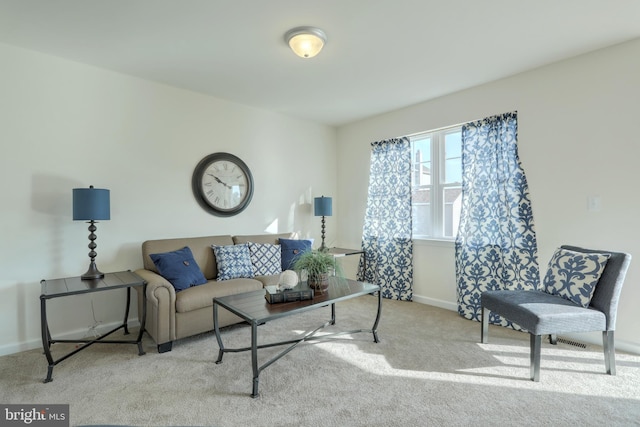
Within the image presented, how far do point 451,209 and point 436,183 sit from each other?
0.37m

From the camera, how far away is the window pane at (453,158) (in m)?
3.79

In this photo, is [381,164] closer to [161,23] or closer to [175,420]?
[161,23]

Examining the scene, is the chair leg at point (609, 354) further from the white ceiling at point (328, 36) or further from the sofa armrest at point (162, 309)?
the sofa armrest at point (162, 309)

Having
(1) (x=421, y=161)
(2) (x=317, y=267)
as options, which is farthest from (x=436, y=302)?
(2) (x=317, y=267)

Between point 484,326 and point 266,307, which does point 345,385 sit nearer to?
point 266,307

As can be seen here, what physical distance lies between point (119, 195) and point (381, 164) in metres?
3.18

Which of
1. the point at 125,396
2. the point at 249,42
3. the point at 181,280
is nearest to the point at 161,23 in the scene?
the point at 249,42

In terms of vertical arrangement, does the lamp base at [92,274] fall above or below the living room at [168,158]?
below

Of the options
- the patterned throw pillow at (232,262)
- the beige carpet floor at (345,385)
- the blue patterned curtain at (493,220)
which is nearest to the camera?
the beige carpet floor at (345,385)

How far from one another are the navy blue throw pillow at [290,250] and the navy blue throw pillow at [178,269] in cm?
100

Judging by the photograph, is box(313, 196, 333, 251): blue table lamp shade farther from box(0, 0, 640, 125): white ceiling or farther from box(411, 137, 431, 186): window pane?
box(0, 0, 640, 125): white ceiling

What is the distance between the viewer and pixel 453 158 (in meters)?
3.86

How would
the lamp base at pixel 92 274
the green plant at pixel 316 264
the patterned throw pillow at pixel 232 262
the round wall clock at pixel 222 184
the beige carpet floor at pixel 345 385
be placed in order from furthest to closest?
the round wall clock at pixel 222 184
the patterned throw pillow at pixel 232 262
the lamp base at pixel 92 274
the green plant at pixel 316 264
the beige carpet floor at pixel 345 385

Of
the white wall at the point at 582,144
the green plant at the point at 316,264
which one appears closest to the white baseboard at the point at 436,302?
the white wall at the point at 582,144
